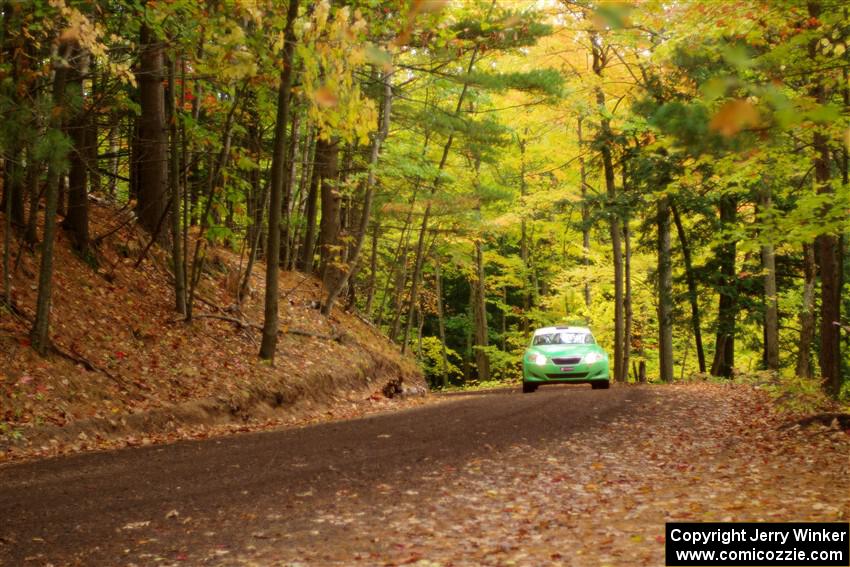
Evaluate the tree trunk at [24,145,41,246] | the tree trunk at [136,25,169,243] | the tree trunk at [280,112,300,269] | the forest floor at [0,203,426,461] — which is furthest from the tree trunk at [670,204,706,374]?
the tree trunk at [24,145,41,246]

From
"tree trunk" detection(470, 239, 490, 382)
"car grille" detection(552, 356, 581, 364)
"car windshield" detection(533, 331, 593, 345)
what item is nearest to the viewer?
"car grille" detection(552, 356, 581, 364)

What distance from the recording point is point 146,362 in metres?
12.1

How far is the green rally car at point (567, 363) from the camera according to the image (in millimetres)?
17219

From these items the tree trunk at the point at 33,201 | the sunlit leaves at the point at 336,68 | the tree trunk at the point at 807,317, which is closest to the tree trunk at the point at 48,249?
the tree trunk at the point at 33,201

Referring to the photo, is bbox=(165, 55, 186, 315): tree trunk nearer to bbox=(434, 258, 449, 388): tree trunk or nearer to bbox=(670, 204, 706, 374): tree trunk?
bbox=(670, 204, 706, 374): tree trunk

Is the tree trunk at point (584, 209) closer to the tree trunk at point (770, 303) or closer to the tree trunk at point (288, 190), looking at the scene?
the tree trunk at point (770, 303)

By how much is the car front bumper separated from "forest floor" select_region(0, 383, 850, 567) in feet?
20.9

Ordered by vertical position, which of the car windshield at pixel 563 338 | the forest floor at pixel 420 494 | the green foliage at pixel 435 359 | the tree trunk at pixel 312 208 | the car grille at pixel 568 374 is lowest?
the green foliage at pixel 435 359

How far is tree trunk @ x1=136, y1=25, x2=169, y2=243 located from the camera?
14445mm

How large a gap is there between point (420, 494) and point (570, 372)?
36.9 ft

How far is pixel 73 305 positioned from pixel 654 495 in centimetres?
995

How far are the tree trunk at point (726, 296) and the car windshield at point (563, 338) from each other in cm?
702
